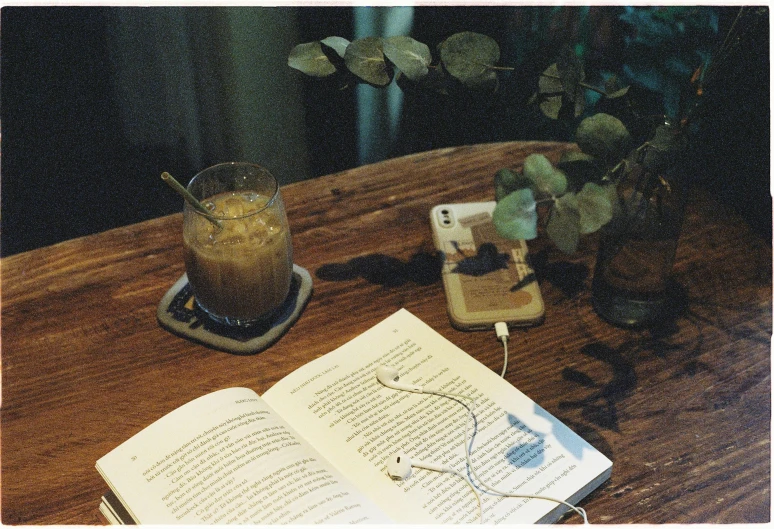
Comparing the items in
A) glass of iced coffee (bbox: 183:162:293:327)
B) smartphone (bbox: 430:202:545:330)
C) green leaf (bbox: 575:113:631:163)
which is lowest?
smartphone (bbox: 430:202:545:330)

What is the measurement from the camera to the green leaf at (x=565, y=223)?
656mm

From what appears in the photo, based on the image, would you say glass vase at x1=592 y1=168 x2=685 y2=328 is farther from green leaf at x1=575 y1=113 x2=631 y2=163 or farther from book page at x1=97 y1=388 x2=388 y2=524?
book page at x1=97 y1=388 x2=388 y2=524

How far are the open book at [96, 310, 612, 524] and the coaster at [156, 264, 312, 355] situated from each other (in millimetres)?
79

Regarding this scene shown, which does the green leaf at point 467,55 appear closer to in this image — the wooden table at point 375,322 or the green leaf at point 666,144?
the green leaf at point 666,144

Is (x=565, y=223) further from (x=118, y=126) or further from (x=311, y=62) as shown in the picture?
(x=118, y=126)

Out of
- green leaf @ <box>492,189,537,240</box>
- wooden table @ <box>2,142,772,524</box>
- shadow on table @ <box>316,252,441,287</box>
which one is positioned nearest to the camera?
green leaf @ <box>492,189,537,240</box>

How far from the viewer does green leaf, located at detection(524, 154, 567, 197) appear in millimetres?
663

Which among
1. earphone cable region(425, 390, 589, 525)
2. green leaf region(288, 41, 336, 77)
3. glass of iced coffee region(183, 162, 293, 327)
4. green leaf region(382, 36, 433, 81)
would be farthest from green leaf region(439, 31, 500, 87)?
earphone cable region(425, 390, 589, 525)

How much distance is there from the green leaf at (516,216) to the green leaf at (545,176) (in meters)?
0.04

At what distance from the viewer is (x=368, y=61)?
0.77 metres

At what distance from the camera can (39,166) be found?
1566 millimetres

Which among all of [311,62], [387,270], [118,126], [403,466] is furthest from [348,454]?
[118,126]

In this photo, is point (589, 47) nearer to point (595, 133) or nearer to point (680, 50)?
point (680, 50)

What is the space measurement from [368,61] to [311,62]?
0.06 meters
